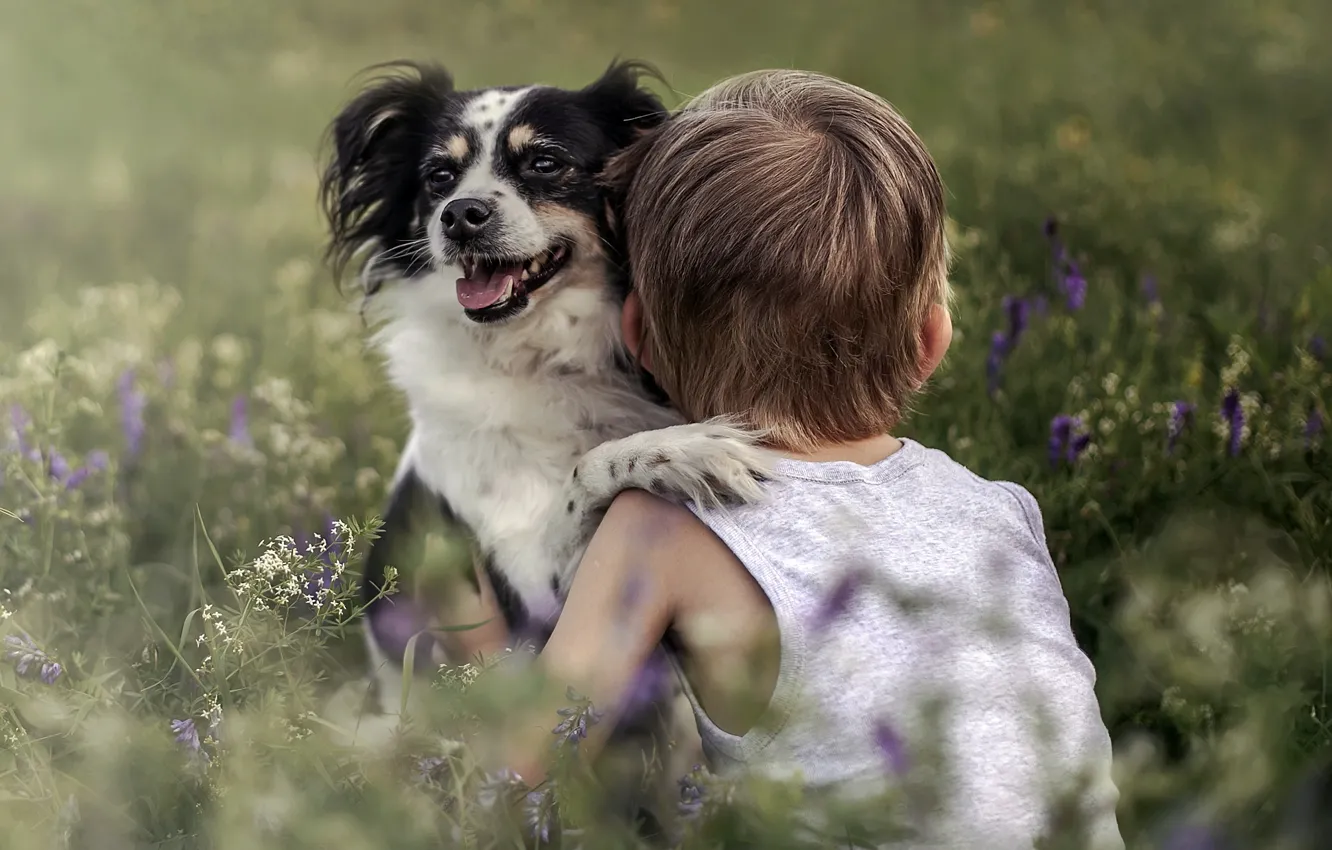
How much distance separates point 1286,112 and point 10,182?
3703 millimetres

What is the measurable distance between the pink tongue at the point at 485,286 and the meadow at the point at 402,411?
0.60 meters

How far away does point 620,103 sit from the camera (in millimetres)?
2580

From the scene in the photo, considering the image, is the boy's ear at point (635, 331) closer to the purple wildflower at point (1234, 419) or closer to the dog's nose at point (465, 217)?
the dog's nose at point (465, 217)

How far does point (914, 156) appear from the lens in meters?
1.90

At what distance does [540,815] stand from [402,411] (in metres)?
2.29

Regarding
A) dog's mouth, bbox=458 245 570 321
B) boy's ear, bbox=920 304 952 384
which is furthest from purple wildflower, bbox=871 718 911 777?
dog's mouth, bbox=458 245 570 321

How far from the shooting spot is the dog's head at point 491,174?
2.45 m

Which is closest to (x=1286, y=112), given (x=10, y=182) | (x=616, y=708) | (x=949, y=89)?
(x=949, y=89)

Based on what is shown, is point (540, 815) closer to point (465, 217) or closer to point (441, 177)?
point (465, 217)

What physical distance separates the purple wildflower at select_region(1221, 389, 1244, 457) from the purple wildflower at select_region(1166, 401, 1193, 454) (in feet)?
0.21

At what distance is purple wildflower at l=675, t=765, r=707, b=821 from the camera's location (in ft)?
4.20

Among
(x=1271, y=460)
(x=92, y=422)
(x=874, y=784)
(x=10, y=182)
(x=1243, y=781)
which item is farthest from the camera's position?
(x=10, y=182)

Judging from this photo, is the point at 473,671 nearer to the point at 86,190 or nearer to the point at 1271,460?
the point at 1271,460

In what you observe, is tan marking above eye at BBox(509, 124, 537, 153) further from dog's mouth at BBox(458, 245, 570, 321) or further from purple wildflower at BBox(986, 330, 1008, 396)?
purple wildflower at BBox(986, 330, 1008, 396)
